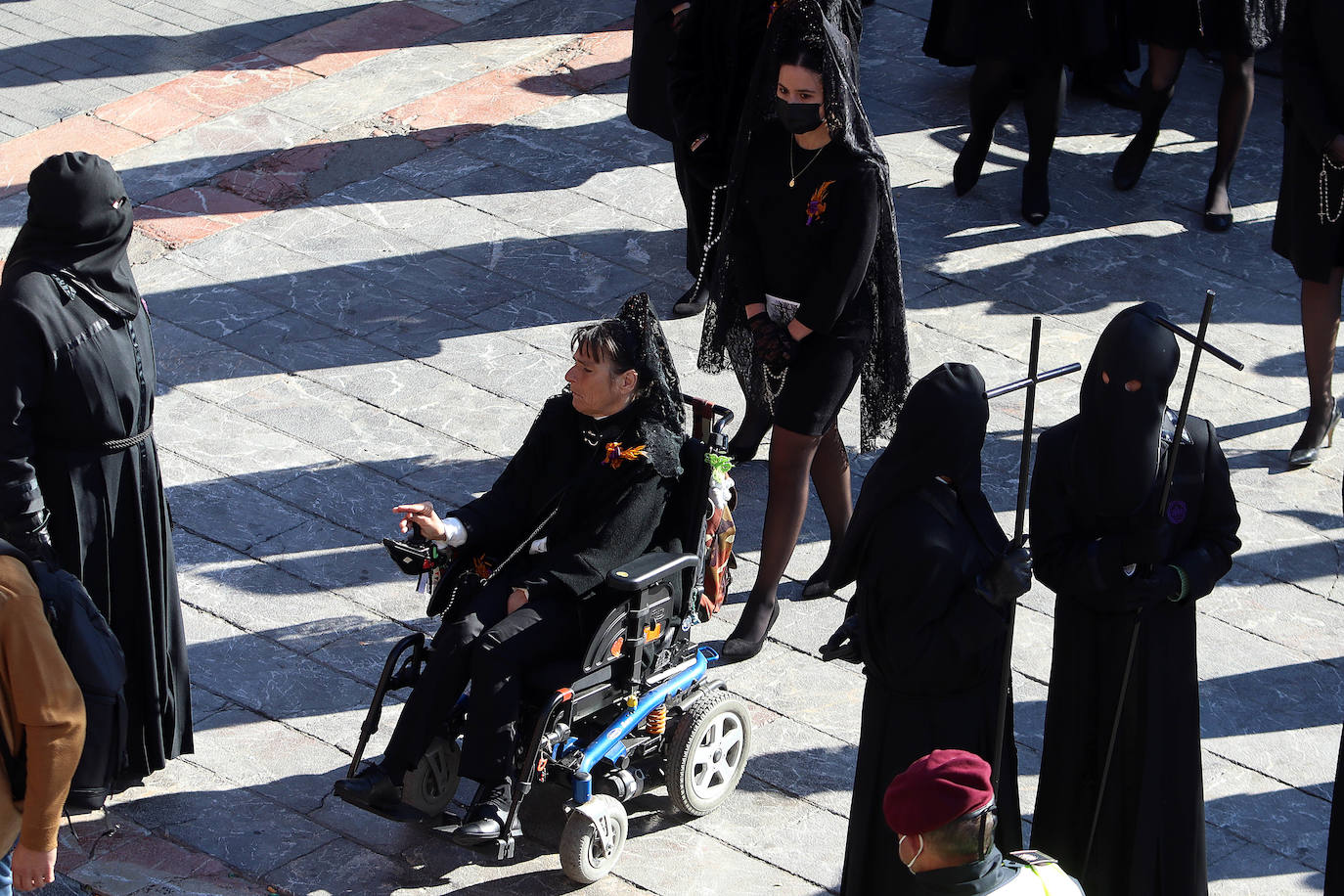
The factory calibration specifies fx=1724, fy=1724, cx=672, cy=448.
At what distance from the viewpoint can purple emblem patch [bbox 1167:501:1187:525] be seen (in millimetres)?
4297

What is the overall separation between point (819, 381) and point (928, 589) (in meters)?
1.84

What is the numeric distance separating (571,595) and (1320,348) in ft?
11.9

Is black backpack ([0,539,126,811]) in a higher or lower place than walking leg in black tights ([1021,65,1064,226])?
lower

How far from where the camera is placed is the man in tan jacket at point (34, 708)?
3652 mm

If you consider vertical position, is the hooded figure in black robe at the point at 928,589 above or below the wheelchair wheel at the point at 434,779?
above

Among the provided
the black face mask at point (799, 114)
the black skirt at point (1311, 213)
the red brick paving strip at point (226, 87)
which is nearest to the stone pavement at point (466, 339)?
the red brick paving strip at point (226, 87)

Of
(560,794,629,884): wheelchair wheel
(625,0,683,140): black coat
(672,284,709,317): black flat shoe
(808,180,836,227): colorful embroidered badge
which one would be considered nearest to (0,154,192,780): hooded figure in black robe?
(560,794,629,884): wheelchair wheel

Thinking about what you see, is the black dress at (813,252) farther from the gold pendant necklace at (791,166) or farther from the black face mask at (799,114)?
the black face mask at (799,114)

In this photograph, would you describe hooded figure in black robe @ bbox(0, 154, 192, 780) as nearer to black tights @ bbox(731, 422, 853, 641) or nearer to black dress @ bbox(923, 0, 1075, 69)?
black tights @ bbox(731, 422, 853, 641)

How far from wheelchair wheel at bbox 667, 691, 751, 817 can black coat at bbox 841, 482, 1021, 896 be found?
87cm

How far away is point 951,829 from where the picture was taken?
3.28m

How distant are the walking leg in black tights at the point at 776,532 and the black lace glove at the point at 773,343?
0.24 metres

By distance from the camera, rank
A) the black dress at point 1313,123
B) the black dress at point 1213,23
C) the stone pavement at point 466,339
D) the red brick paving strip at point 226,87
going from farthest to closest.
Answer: the red brick paving strip at point 226,87
the black dress at point 1213,23
the black dress at point 1313,123
the stone pavement at point 466,339

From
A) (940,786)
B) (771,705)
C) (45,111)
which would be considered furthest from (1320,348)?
(45,111)
